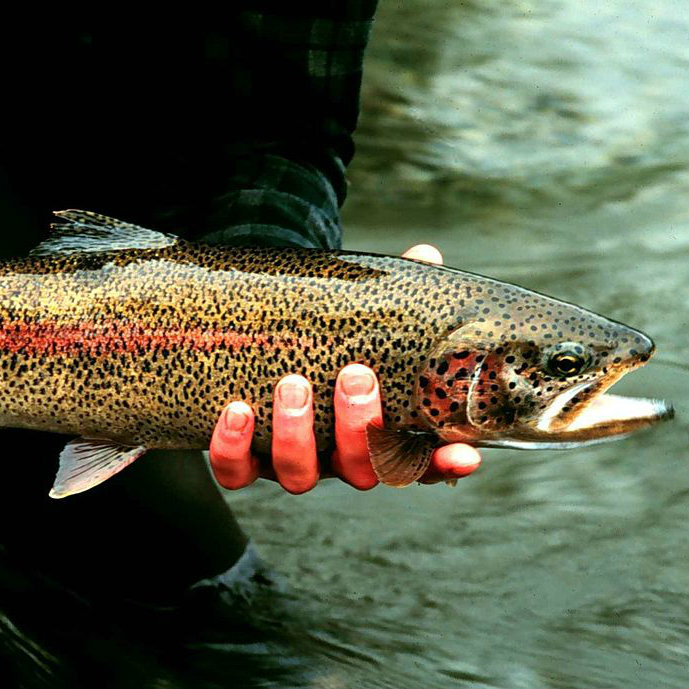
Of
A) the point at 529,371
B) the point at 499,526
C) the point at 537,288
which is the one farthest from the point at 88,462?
the point at 537,288

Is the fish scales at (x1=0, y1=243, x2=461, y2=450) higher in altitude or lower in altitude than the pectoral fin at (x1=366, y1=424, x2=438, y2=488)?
higher

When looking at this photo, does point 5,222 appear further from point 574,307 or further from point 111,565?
point 574,307

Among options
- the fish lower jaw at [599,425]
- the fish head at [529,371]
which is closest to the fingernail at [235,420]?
the fish head at [529,371]

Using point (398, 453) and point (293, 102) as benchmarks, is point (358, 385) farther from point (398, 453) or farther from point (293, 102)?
point (293, 102)

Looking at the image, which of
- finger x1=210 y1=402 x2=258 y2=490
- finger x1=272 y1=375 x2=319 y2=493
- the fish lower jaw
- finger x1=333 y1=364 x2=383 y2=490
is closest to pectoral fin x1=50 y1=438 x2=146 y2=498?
finger x1=210 y1=402 x2=258 y2=490

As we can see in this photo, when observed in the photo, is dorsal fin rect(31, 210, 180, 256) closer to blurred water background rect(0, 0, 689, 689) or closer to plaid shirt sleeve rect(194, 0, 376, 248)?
plaid shirt sleeve rect(194, 0, 376, 248)
